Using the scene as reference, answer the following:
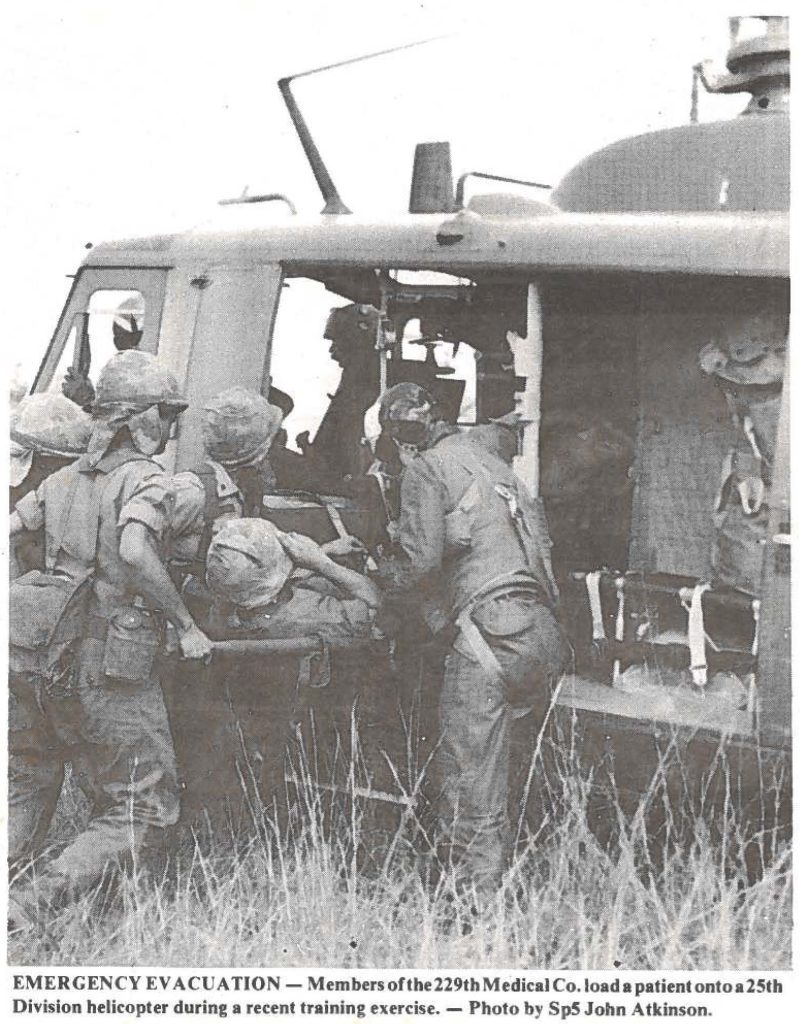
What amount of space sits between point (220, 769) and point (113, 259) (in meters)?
1.52

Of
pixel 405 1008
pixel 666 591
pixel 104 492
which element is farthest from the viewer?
pixel 666 591

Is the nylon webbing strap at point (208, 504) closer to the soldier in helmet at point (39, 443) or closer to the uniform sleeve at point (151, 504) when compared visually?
the uniform sleeve at point (151, 504)

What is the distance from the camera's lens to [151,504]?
3004mm

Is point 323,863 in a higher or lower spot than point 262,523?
lower

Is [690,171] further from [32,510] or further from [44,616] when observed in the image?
[44,616]

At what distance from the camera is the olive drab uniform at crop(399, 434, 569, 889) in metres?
3.11

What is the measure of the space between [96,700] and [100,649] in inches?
5.2

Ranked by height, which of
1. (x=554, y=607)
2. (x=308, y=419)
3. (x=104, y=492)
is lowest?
(x=554, y=607)

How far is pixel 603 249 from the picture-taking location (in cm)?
319

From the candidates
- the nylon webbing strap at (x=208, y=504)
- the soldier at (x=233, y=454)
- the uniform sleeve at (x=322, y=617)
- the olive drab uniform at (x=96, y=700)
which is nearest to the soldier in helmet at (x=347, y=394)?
the soldier at (x=233, y=454)

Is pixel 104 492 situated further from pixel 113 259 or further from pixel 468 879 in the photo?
pixel 468 879

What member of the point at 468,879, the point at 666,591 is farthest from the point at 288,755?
the point at 666,591

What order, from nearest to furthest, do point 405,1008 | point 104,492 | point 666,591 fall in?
point 405,1008 < point 104,492 < point 666,591

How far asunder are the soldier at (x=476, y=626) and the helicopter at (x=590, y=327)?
16 cm
